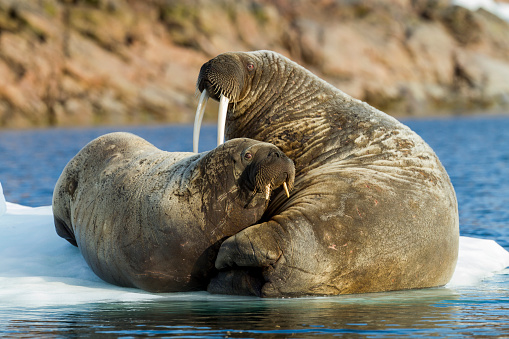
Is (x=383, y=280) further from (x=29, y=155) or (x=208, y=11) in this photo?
(x=208, y=11)

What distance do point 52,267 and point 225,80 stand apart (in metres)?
2.31

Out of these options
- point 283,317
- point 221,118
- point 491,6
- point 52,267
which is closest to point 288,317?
point 283,317

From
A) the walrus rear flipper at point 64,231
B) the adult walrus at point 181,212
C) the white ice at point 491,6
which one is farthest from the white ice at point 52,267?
the white ice at point 491,6

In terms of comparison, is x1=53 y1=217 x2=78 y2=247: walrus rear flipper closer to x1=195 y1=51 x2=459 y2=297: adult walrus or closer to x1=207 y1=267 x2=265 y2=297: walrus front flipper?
x1=195 y1=51 x2=459 y2=297: adult walrus

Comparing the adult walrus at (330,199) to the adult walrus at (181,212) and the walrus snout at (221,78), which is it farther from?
the adult walrus at (181,212)

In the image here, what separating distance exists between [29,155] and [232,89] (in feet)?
63.4

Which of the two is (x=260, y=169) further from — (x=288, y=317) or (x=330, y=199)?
(x=288, y=317)

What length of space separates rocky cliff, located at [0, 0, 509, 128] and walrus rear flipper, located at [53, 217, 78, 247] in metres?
34.5

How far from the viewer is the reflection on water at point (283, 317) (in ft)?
16.4

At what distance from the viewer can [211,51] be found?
1918 inches

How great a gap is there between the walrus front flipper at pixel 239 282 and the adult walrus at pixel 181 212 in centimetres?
12

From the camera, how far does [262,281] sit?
6.27 meters

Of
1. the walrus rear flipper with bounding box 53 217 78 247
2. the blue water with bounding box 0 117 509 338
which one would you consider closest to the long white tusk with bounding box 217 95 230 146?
the blue water with bounding box 0 117 509 338

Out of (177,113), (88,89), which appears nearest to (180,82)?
(177,113)
